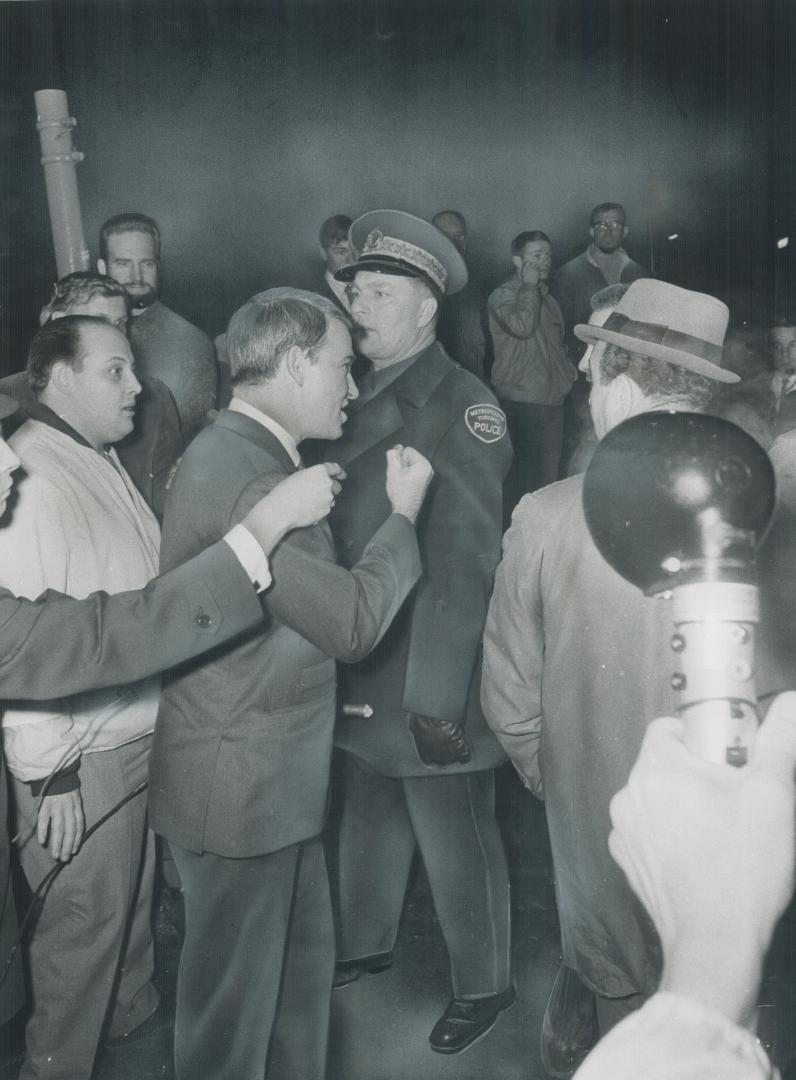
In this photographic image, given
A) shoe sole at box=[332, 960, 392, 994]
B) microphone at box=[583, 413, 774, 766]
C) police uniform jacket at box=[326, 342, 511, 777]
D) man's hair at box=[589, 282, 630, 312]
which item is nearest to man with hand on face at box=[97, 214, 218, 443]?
police uniform jacket at box=[326, 342, 511, 777]

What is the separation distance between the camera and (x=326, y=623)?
1.22 m

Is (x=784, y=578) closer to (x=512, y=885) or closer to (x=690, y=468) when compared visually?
(x=690, y=468)

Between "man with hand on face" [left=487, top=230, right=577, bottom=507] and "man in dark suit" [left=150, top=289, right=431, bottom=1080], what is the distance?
0.19 m

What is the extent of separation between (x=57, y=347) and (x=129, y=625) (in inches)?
18.1

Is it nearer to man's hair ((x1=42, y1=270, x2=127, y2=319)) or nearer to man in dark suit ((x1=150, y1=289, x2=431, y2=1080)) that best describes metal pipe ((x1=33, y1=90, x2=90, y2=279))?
man's hair ((x1=42, y1=270, x2=127, y2=319))

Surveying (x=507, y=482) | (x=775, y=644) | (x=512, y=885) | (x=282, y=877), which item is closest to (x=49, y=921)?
(x=282, y=877)

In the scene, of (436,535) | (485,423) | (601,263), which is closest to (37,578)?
(436,535)

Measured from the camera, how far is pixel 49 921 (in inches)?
53.4

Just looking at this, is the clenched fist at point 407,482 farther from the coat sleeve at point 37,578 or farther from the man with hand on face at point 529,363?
the coat sleeve at point 37,578

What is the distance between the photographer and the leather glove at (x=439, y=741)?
1.47 m

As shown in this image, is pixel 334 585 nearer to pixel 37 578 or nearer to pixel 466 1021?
pixel 37 578

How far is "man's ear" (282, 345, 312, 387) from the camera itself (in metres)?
1.29

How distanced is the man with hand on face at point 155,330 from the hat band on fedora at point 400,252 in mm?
276

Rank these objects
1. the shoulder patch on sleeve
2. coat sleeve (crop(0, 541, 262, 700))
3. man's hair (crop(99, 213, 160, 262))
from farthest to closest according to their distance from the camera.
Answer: the shoulder patch on sleeve, man's hair (crop(99, 213, 160, 262)), coat sleeve (crop(0, 541, 262, 700))
